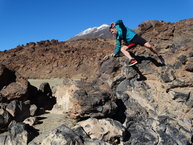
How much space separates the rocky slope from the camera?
13.4ft

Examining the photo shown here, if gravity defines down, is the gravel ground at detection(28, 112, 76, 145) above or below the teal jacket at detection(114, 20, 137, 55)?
below

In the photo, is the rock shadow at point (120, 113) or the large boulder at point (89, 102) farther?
the rock shadow at point (120, 113)

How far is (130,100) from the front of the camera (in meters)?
5.47

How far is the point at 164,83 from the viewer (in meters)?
5.65

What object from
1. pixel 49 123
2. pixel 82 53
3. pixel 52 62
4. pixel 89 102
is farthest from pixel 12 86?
pixel 82 53

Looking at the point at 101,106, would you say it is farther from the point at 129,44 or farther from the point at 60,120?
the point at 129,44

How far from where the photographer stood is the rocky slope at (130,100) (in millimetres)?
4070

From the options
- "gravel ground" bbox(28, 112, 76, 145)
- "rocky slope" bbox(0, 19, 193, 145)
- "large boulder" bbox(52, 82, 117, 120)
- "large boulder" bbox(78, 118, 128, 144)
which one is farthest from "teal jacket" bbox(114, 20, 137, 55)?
"gravel ground" bbox(28, 112, 76, 145)

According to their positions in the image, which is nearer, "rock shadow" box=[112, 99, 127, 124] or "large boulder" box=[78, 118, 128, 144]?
"large boulder" box=[78, 118, 128, 144]

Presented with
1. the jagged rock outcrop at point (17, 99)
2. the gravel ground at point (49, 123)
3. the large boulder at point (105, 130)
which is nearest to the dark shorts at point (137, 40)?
the large boulder at point (105, 130)

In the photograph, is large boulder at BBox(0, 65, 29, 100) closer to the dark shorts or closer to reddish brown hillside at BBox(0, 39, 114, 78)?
the dark shorts

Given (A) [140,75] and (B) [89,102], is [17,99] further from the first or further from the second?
(A) [140,75]

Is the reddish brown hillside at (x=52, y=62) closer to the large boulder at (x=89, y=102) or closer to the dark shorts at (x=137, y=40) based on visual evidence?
the dark shorts at (x=137, y=40)

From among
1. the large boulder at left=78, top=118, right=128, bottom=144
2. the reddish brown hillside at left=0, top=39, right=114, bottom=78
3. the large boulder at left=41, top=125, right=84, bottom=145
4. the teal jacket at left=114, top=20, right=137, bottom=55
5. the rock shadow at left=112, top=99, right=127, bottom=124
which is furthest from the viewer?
the reddish brown hillside at left=0, top=39, right=114, bottom=78
